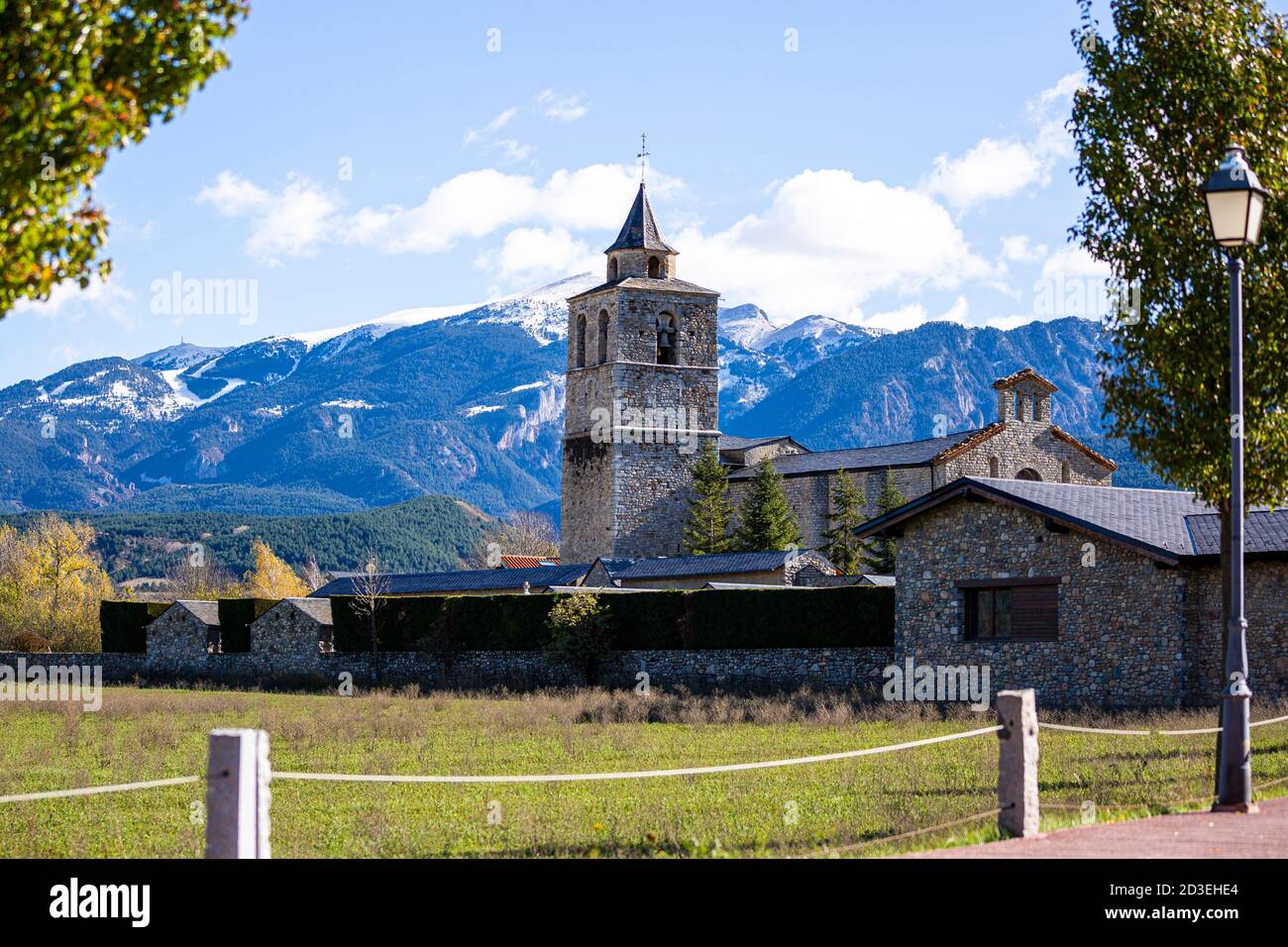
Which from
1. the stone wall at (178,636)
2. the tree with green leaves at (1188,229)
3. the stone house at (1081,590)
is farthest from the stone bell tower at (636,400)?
the tree with green leaves at (1188,229)

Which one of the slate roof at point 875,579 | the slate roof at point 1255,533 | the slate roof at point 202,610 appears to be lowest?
the slate roof at point 202,610

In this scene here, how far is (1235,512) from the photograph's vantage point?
544 inches

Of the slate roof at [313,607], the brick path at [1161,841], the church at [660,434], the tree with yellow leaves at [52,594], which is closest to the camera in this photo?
the brick path at [1161,841]

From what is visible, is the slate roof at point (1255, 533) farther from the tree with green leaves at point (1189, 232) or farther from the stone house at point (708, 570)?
the stone house at point (708, 570)

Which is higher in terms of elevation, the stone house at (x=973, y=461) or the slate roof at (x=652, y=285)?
the slate roof at (x=652, y=285)

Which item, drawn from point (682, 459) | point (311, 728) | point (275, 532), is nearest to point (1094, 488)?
point (311, 728)

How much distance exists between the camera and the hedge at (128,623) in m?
59.8

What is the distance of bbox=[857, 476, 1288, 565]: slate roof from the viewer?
2727 cm

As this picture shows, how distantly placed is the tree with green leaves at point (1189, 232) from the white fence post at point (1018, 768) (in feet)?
23.6

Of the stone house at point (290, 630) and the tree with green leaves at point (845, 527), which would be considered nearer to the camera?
the stone house at point (290, 630)

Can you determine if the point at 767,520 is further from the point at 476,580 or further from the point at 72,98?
the point at 72,98

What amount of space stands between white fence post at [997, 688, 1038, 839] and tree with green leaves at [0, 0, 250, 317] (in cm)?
739

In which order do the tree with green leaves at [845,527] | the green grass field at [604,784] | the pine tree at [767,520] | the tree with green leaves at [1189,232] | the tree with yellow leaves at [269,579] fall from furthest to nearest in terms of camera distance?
the tree with yellow leaves at [269,579], the pine tree at [767,520], the tree with green leaves at [845,527], the tree with green leaves at [1189,232], the green grass field at [604,784]

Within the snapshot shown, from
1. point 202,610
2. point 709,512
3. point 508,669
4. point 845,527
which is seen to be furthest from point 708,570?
point 202,610
